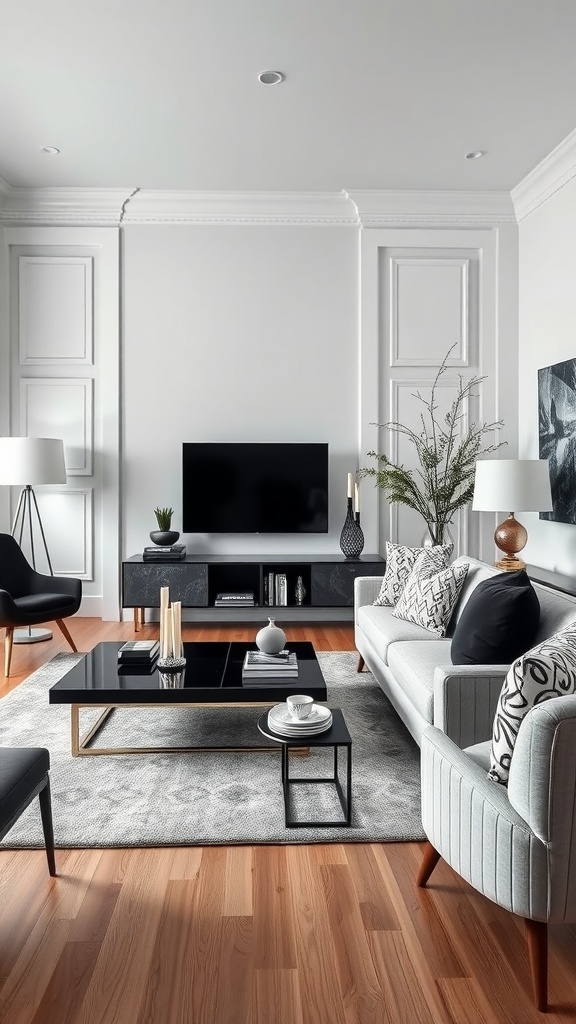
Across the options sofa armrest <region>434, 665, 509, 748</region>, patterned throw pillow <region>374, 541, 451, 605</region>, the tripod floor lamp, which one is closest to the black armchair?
the tripod floor lamp

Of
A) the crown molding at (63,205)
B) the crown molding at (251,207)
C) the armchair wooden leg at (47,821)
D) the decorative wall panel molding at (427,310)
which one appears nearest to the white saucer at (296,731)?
the armchair wooden leg at (47,821)

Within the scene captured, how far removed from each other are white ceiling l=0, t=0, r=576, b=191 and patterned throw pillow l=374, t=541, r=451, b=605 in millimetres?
2540

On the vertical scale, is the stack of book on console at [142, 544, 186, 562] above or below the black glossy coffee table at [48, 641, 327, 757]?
above

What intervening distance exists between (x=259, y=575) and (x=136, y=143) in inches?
119

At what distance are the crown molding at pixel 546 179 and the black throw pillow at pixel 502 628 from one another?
3.29 metres

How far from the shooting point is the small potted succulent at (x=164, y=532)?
17.1 feet

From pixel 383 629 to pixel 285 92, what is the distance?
2.98 meters

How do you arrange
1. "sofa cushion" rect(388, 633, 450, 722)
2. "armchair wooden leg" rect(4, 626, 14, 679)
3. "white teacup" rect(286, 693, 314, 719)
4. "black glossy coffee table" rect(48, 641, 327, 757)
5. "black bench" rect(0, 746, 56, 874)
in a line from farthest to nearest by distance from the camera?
"armchair wooden leg" rect(4, 626, 14, 679) < "black glossy coffee table" rect(48, 641, 327, 757) < "sofa cushion" rect(388, 633, 450, 722) < "white teacup" rect(286, 693, 314, 719) < "black bench" rect(0, 746, 56, 874)

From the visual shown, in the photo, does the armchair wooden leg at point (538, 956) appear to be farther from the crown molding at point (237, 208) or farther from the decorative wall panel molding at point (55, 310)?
the crown molding at point (237, 208)

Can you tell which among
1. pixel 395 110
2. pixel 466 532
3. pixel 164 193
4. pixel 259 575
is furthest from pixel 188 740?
pixel 164 193

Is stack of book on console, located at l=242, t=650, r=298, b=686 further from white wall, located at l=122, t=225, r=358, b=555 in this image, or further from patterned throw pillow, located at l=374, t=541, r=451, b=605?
white wall, located at l=122, t=225, r=358, b=555

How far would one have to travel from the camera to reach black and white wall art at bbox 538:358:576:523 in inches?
175

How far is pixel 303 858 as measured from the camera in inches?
83.7

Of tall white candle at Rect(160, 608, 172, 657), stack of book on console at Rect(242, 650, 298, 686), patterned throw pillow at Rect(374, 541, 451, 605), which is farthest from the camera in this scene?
patterned throw pillow at Rect(374, 541, 451, 605)
